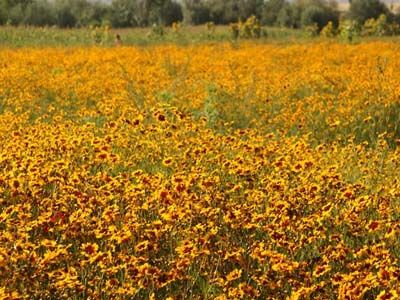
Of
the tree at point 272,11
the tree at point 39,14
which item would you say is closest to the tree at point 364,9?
the tree at point 272,11

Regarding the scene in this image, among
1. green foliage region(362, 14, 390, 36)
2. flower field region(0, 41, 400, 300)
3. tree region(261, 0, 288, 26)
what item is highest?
tree region(261, 0, 288, 26)

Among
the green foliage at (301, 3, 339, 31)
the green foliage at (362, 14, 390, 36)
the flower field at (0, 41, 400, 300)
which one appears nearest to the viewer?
the flower field at (0, 41, 400, 300)

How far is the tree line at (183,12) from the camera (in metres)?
42.8

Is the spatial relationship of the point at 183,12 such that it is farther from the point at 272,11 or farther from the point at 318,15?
the point at 318,15

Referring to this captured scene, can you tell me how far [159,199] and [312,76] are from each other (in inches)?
293

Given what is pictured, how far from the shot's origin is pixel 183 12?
48375 millimetres

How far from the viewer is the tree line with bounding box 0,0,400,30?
42750 millimetres

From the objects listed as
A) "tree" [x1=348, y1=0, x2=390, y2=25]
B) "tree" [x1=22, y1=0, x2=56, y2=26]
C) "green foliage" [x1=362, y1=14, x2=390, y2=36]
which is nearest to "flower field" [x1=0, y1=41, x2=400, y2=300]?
"green foliage" [x1=362, y1=14, x2=390, y2=36]

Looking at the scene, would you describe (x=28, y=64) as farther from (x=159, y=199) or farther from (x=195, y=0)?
(x=195, y=0)

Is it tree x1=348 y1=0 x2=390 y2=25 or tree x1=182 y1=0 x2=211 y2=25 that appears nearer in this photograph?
tree x1=348 y1=0 x2=390 y2=25

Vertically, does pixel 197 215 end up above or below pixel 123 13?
below

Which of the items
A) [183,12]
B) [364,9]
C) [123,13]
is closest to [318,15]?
[364,9]

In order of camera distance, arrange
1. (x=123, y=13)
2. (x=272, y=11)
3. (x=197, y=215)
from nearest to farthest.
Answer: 1. (x=197, y=215)
2. (x=123, y=13)
3. (x=272, y=11)

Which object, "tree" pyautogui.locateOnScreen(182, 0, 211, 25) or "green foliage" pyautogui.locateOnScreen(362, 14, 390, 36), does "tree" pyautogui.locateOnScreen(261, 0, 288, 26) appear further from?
"green foliage" pyautogui.locateOnScreen(362, 14, 390, 36)
